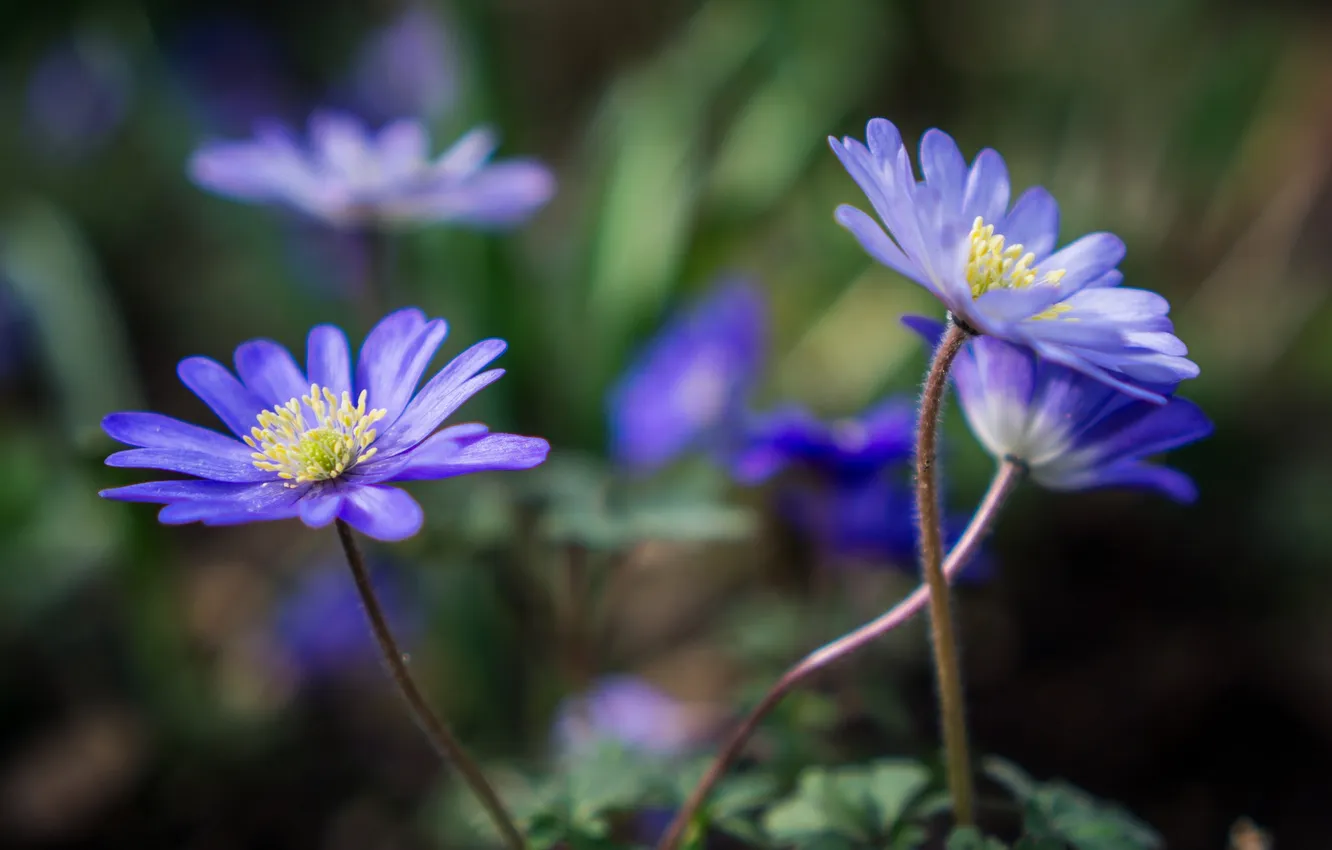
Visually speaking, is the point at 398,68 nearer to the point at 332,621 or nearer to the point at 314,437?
the point at 332,621

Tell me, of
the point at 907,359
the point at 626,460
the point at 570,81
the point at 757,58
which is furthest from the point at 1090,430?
the point at 570,81

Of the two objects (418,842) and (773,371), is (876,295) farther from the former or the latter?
(418,842)

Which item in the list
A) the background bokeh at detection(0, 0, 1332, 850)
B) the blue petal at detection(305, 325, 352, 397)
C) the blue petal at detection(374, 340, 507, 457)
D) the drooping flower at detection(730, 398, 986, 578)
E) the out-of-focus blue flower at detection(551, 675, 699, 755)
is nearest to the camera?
the blue petal at detection(374, 340, 507, 457)

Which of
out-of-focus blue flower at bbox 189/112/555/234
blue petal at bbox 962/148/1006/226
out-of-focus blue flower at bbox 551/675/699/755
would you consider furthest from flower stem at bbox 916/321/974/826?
out-of-focus blue flower at bbox 189/112/555/234

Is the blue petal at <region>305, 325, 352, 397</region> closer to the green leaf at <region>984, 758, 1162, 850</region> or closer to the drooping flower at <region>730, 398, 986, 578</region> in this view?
the drooping flower at <region>730, 398, 986, 578</region>

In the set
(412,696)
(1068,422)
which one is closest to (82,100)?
(412,696)

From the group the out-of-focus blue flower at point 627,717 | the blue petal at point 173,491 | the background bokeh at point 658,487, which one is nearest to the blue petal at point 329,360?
the blue petal at point 173,491
